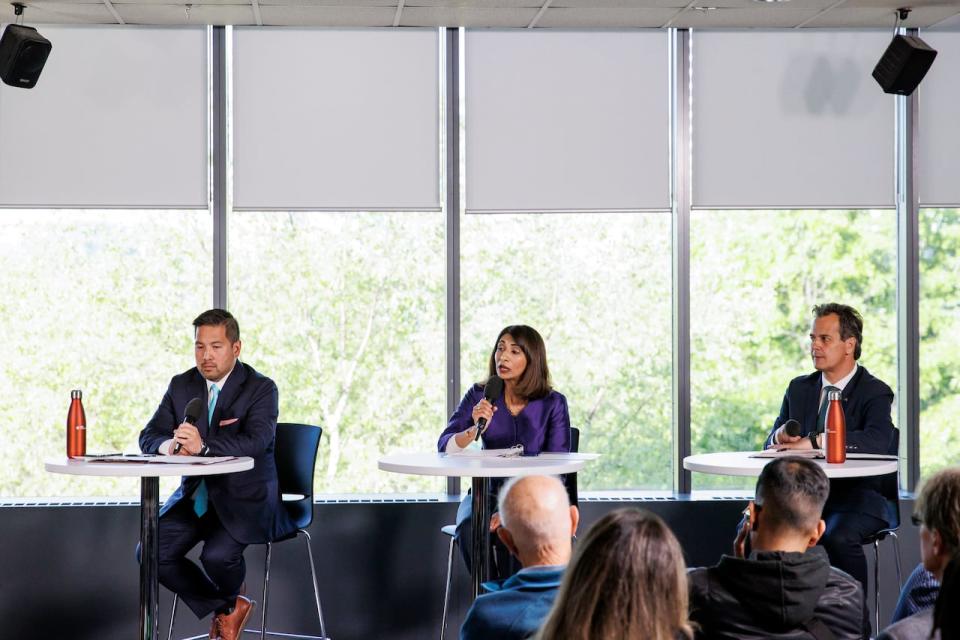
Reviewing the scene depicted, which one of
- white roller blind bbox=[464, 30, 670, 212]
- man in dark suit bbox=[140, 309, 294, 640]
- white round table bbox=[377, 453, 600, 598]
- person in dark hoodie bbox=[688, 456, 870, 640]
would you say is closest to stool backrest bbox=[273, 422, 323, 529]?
man in dark suit bbox=[140, 309, 294, 640]

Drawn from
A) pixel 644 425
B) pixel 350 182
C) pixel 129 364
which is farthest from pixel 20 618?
pixel 644 425

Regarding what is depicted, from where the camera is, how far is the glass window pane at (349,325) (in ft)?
18.3

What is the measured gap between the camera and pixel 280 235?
18.6 ft

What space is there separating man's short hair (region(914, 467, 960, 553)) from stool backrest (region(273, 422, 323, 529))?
314 centimetres

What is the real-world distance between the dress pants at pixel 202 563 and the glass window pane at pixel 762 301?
250 centimetres

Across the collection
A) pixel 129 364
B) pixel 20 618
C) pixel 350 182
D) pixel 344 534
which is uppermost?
pixel 350 182

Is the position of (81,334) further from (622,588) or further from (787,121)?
(622,588)

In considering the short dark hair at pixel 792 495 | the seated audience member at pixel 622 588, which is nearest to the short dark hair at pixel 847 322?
the short dark hair at pixel 792 495

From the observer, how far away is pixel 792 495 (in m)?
2.53

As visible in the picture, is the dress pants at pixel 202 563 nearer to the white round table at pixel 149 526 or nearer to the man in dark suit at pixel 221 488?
the man in dark suit at pixel 221 488

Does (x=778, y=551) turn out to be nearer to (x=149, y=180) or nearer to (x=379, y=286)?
(x=379, y=286)

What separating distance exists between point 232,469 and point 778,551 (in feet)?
6.95

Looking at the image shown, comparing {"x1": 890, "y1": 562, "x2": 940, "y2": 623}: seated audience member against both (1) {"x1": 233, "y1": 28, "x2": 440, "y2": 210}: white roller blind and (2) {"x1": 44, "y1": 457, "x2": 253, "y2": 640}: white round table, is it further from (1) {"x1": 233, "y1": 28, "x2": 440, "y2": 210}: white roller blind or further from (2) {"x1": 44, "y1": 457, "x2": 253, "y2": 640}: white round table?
(1) {"x1": 233, "y1": 28, "x2": 440, "y2": 210}: white roller blind

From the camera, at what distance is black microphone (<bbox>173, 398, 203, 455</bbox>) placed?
423cm
